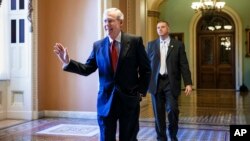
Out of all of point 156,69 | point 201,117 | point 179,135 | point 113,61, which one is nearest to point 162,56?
point 156,69

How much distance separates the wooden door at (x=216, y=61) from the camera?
1644cm

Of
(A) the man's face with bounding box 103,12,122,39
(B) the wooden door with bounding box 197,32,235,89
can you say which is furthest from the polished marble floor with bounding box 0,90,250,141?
(B) the wooden door with bounding box 197,32,235,89

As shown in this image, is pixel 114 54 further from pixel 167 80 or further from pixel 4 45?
pixel 4 45

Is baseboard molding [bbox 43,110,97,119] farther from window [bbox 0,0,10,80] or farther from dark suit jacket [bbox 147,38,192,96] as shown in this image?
dark suit jacket [bbox 147,38,192,96]

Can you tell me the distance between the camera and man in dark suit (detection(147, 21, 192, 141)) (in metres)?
4.77

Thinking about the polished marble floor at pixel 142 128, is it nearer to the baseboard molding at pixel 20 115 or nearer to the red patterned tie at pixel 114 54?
the baseboard molding at pixel 20 115

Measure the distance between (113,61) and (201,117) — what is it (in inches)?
196

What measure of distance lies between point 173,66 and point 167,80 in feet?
0.62

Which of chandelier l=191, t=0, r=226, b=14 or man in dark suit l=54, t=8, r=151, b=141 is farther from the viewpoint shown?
chandelier l=191, t=0, r=226, b=14

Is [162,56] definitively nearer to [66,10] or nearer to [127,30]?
[66,10]

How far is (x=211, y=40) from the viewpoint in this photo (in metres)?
16.7

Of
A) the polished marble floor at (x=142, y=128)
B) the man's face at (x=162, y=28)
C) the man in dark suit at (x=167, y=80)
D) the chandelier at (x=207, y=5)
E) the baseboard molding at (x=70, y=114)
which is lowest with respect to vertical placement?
the polished marble floor at (x=142, y=128)

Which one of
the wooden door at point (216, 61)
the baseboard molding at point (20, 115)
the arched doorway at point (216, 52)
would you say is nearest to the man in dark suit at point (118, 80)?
the baseboard molding at point (20, 115)

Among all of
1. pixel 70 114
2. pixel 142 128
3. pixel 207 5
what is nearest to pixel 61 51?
pixel 142 128
